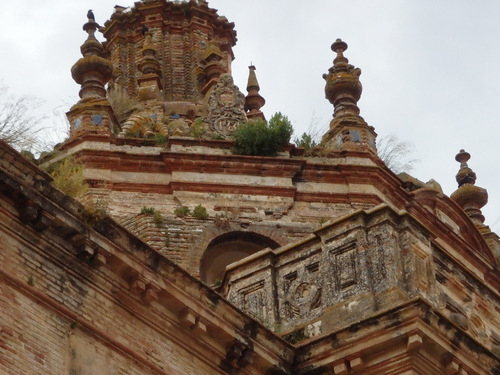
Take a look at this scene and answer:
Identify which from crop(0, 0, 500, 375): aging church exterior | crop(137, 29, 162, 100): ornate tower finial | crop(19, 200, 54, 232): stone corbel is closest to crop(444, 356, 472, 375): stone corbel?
crop(0, 0, 500, 375): aging church exterior

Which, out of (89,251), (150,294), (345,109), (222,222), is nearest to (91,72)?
(222,222)

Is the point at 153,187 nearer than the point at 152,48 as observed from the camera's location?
Yes

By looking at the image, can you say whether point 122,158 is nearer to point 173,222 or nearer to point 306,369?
point 173,222

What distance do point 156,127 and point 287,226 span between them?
3.84m

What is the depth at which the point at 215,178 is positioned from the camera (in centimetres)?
2681

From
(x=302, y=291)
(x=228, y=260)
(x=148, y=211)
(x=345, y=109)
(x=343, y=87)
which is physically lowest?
(x=302, y=291)

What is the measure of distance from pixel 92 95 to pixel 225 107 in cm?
259

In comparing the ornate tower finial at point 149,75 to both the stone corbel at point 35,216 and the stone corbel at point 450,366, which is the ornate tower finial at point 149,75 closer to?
the stone corbel at point 450,366

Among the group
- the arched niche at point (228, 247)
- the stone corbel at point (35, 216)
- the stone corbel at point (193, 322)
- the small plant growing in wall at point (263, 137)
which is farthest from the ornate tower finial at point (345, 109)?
the stone corbel at point (35, 216)

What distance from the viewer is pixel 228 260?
26.3m

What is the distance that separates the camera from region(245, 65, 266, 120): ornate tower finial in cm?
3020

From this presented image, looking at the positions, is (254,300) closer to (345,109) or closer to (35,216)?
(35,216)

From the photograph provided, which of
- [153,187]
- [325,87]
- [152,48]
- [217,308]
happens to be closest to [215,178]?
[153,187]

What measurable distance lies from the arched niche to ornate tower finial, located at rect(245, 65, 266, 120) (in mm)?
Result: 4295
